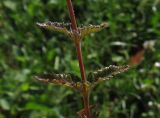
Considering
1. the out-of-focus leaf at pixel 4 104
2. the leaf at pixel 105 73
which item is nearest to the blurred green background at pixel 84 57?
the out-of-focus leaf at pixel 4 104

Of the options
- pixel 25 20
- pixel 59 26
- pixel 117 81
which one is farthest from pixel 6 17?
pixel 59 26

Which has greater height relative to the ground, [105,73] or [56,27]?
[56,27]

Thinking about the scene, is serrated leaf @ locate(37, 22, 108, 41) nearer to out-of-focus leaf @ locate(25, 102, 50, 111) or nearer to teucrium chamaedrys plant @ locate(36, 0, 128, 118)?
teucrium chamaedrys plant @ locate(36, 0, 128, 118)

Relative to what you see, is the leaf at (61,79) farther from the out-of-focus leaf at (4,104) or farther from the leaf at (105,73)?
the out-of-focus leaf at (4,104)

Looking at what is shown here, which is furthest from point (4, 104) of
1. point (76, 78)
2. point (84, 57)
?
point (76, 78)

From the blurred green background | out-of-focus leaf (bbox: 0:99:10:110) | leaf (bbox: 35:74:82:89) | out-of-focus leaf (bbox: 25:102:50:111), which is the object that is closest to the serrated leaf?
leaf (bbox: 35:74:82:89)

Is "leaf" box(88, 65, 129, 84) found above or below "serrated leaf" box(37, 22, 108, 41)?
below

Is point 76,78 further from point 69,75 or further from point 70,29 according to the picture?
point 70,29

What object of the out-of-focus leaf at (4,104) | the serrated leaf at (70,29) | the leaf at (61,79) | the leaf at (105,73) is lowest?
the leaf at (61,79)

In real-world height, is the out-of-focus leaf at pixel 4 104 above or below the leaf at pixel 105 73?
above
